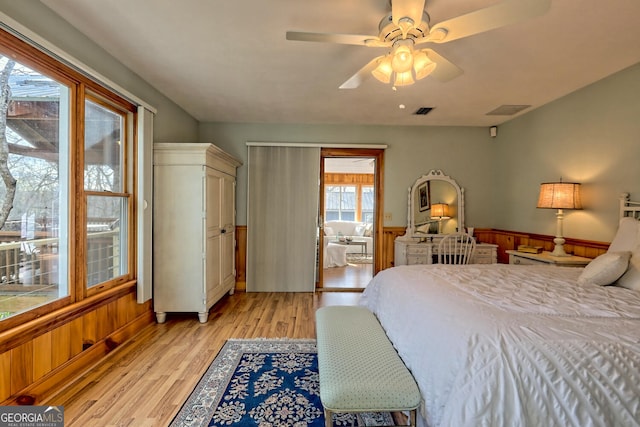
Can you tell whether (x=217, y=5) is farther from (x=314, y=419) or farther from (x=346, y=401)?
(x=314, y=419)

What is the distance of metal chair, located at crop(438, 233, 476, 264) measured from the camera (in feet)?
11.8

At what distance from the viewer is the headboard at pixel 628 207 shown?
93.0 inches

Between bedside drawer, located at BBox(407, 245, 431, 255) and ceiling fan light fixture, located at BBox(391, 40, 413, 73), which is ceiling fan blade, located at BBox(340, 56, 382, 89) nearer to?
ceiling fan light fixture, located at BBox(391, 40, 413, 73)

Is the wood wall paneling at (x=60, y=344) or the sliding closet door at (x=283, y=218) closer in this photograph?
the wood wall paneling at (x=60, y=344)

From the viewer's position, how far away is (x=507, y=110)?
3561 millimetres

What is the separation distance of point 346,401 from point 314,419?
484 millimetres

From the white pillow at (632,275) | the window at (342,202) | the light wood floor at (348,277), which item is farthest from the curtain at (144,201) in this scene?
the window at (342,202)

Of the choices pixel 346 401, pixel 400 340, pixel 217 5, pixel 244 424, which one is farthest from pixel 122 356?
pixel 217 5

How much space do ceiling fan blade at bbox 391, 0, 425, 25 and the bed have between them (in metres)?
1.43

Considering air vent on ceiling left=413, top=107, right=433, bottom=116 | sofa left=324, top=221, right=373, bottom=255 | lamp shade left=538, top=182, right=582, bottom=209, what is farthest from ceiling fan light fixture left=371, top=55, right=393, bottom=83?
sofa left=324, top=221, right=373, bottom=255

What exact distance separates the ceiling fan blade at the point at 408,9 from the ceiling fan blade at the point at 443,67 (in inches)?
11.9

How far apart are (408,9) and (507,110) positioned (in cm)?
281

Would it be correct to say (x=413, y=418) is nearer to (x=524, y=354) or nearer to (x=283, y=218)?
(x=524, y=354)

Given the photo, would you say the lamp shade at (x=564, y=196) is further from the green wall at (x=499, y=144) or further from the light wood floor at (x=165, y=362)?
the light wood floor at (x=165, y=362)
